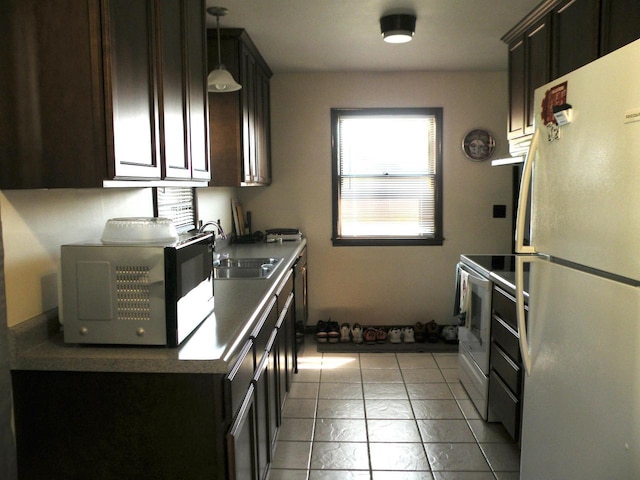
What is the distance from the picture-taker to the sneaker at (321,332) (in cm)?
466

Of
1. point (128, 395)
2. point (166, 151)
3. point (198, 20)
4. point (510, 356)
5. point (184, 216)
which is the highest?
point (198, 20)

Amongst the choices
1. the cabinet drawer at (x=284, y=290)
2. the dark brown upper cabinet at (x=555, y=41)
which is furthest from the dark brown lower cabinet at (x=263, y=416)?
→ the dark brown upper cabinet at (x=555, y=41)

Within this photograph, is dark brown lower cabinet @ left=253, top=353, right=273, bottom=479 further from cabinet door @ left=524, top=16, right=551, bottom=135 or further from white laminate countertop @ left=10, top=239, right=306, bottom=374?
cabinet door @ left=524, top=16, right=551, bottom=135

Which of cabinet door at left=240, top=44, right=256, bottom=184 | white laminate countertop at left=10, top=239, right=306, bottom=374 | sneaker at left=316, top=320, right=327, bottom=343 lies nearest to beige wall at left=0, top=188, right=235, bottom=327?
white laminate countertop at left=10, top=239, right=306, bottom=374

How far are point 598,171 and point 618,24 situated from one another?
116 centimetres

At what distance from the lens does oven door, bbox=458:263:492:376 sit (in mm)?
3082

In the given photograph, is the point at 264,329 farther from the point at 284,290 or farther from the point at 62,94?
the point at 62,94

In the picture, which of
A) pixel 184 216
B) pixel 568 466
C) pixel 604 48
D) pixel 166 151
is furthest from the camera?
pixel 184 216

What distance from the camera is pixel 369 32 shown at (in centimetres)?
352

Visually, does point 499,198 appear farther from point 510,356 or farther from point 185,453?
point 185,453

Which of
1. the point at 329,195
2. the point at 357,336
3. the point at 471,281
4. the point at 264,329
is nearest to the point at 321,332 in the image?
the point at 357,336

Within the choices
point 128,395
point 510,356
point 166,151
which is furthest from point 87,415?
point 510,356

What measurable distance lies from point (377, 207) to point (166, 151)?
125 inches

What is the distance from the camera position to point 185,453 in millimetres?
1608
